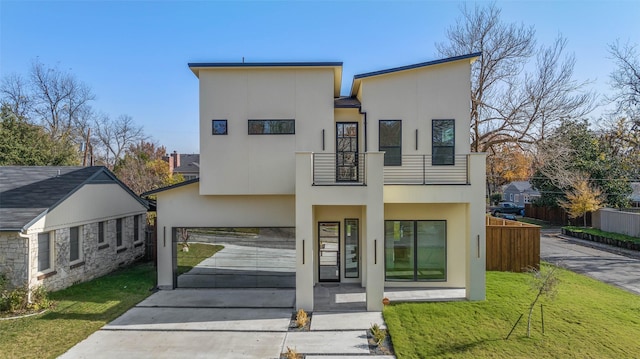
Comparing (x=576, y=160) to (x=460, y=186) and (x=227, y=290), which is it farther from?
(x=227, y=290)

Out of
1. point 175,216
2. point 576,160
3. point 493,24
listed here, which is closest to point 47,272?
point 175,216

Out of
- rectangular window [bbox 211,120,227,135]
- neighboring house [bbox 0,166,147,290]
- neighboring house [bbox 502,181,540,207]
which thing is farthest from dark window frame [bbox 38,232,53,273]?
neighboring house [bbox 502,181,540,207]

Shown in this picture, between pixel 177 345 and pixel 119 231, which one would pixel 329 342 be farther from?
pixel 119 231

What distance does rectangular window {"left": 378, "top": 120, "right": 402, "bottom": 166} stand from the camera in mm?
11258

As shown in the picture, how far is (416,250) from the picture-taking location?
464 inches

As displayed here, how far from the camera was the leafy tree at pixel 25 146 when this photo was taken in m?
22.0

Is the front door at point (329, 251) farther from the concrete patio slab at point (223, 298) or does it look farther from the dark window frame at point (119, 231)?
the dark window frame at point (119, 231)

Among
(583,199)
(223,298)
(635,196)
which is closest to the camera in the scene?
(223,298)

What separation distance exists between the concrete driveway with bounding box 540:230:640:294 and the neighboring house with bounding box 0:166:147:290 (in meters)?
18.4

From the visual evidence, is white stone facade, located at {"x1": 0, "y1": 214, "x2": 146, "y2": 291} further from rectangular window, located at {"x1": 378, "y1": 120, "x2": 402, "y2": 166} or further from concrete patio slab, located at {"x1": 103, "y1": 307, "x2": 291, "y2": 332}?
rectangular window, located at {"x1": 378, "y1": 120, "x2": 402, "y2": 166}

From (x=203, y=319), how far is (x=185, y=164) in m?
46.3

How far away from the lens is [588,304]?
9.80 m

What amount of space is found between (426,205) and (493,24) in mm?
13395


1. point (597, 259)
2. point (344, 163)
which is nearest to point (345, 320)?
point (344, 163)
